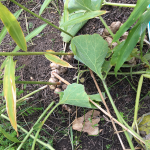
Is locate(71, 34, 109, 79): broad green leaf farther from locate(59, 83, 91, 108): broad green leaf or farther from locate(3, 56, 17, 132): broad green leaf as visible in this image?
locate(3, 56, 17, 132): broad green leaf

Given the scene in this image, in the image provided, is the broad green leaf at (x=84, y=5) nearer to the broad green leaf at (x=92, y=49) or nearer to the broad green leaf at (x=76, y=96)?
the broad green leaf at (x=92, y=49)

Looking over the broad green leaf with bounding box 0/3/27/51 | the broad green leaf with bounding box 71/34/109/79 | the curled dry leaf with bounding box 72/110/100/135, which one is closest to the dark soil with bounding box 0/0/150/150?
the curled dry leaf with bounding box 72/110/100/135

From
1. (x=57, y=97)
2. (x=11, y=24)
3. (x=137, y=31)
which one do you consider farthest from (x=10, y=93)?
(x=137, y=31)

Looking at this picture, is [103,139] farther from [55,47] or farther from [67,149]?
[55,47]

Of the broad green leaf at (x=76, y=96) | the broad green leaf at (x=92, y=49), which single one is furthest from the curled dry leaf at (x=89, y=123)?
the broad green leaf at (x=92, y=49)

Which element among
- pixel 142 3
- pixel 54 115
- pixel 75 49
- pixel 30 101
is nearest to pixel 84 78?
pixel 75 49

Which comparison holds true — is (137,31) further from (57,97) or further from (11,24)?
(57,97)
